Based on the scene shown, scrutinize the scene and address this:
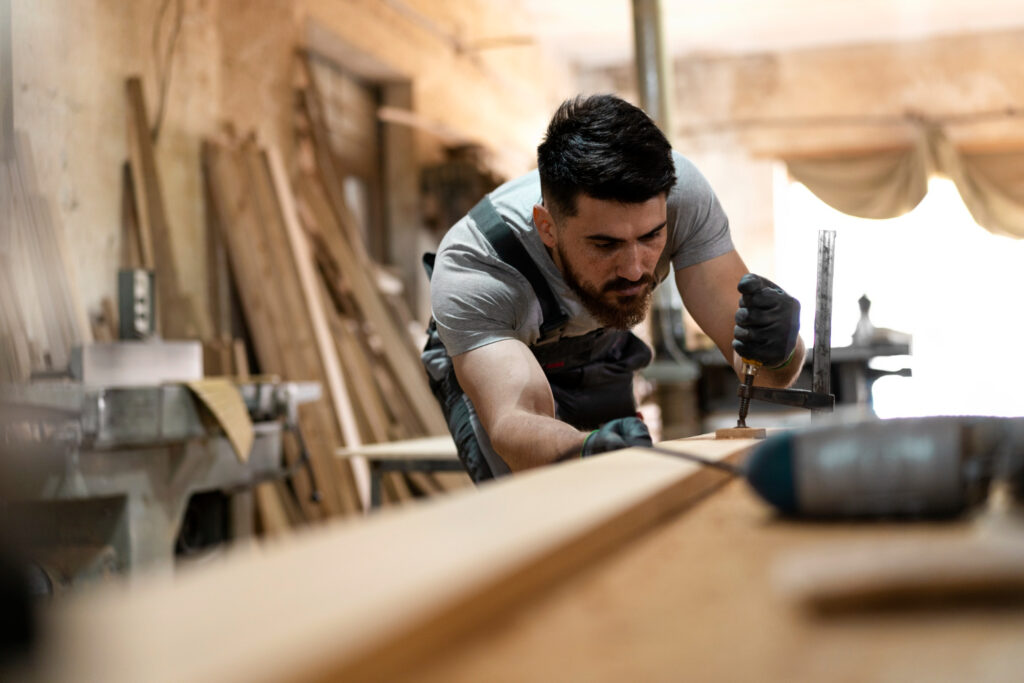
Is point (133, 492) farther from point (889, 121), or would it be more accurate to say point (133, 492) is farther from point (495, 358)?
point (889, 121)

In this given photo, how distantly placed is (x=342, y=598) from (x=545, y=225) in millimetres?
1794

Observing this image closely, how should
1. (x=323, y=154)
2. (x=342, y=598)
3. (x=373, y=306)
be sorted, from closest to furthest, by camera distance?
1. (x=342, y=598)
2. (x=373, y=306)
3. (x=323, y=154)

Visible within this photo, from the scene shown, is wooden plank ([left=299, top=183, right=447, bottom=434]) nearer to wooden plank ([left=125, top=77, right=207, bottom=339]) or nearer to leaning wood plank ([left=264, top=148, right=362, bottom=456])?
leaning wood plank ([left=264, top=148, right=362, bottom=456])

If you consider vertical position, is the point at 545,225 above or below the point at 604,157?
below

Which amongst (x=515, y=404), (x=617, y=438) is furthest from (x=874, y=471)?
(x=515, y=404)

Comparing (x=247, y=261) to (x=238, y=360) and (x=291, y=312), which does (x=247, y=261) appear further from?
(x=238, y=360)

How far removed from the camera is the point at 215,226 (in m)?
4.62

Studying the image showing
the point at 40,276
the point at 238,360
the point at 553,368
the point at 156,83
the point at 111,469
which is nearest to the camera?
the point at 553,368

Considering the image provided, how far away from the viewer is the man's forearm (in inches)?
71.3

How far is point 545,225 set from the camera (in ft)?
7.34

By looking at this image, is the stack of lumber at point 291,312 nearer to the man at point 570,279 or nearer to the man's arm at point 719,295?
the man at point 570,279

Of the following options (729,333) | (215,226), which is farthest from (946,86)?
(729,333)

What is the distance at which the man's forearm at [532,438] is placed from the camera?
1.81 meters

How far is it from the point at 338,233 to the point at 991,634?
4941 mm
